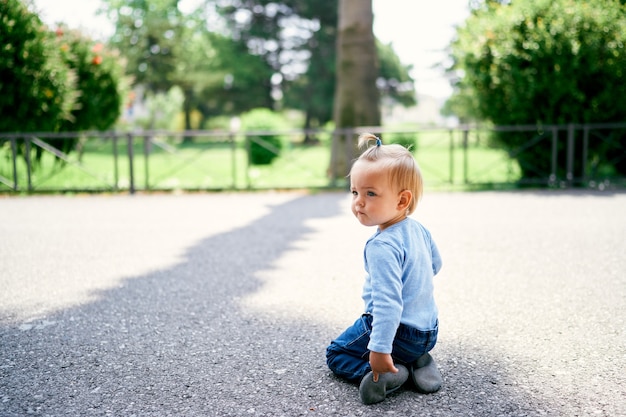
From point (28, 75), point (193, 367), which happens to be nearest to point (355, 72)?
point (28, 75)

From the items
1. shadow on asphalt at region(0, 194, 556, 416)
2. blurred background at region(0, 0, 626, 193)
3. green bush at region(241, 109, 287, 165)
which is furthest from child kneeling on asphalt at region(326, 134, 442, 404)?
green bush at region(241, 109, 287, 165)

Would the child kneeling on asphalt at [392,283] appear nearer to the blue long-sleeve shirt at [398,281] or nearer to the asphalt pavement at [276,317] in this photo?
the blue long-sleeve shirt at [398,281]

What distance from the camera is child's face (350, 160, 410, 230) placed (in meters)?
2.37

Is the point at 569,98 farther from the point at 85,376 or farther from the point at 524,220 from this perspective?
the point at 85,376

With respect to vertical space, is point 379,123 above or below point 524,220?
above

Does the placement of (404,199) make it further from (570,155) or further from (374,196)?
(570,155)

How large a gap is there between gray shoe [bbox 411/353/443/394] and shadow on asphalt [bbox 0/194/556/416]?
1.9 inches

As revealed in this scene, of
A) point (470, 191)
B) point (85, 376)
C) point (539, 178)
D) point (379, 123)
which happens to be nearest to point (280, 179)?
point (379, 123)

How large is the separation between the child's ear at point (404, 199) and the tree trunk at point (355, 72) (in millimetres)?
9571

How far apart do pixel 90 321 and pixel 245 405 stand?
1.60 m

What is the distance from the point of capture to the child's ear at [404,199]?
241 centimetres

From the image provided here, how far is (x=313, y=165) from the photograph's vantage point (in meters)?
17.5

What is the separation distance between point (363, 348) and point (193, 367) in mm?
869

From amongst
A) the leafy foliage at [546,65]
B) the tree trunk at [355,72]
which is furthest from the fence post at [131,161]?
the leafy foliage at [546,65]
